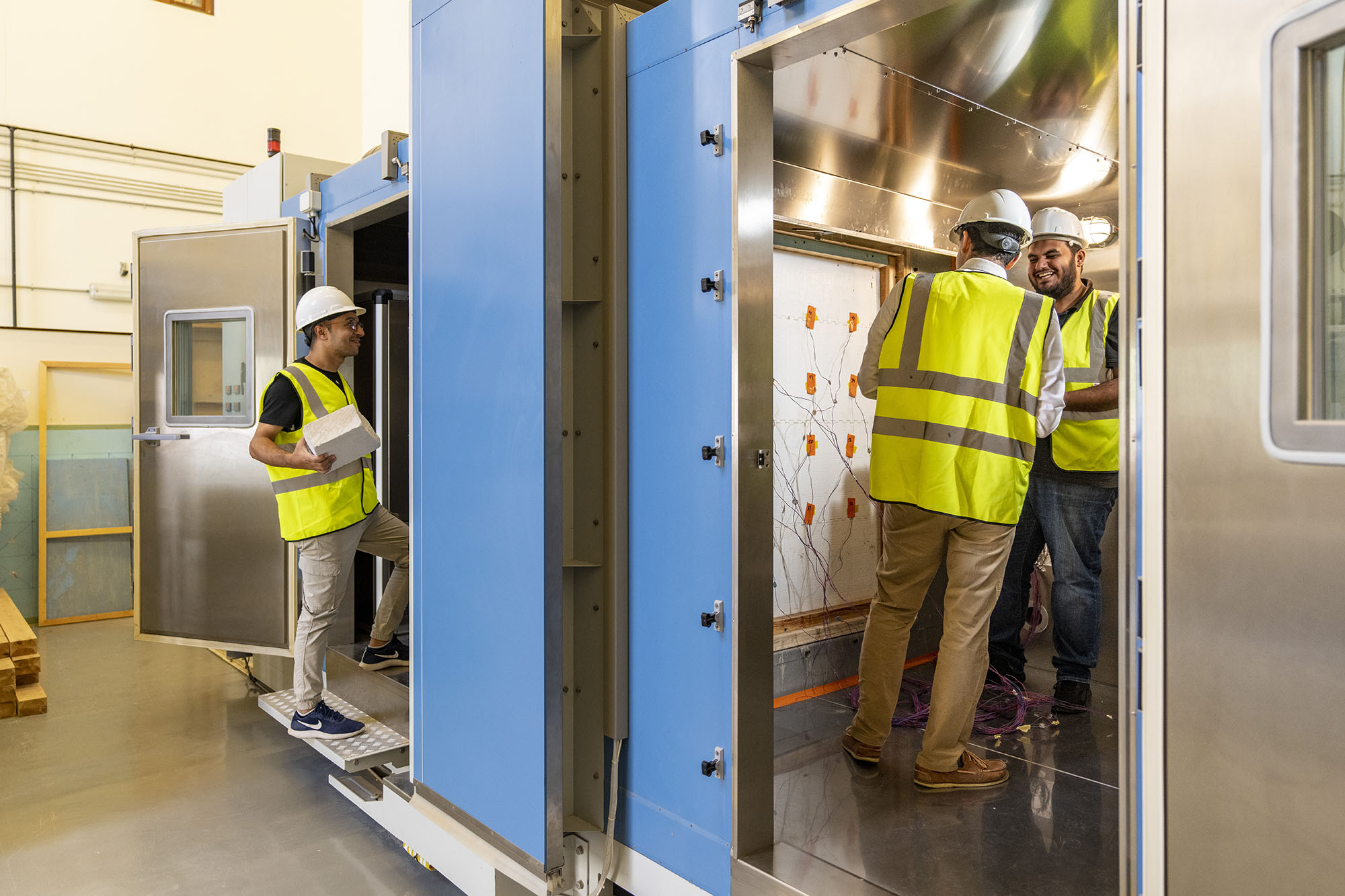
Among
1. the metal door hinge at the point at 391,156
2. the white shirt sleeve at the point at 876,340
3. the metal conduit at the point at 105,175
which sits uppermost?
the metal conduit at the point at 105,175

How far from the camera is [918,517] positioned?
2.72m

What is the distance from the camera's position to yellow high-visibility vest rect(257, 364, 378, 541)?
3.28 metres

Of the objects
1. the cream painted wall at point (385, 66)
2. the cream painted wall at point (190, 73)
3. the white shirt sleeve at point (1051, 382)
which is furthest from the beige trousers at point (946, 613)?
the cream painted wall at point (190, 73)

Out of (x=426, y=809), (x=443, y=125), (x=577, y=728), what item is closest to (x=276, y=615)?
(x=426, y=809)

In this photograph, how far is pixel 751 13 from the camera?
6.45ft

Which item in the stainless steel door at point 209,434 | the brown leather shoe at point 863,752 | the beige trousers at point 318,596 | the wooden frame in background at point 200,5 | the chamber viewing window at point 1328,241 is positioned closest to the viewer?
the chamber viewing window at point 1328,241

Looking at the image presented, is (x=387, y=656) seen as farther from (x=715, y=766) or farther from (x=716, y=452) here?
(x=716, y=452)

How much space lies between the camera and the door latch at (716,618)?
6.92 ft

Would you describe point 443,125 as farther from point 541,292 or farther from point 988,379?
point 988,379

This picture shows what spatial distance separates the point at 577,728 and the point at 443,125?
69.9 inches

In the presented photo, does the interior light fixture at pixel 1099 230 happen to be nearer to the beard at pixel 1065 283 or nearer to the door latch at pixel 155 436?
the beard at pixel 1065 283

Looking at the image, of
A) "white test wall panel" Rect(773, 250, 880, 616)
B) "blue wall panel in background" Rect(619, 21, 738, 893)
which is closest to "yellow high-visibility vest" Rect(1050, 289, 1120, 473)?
"white test wall panel" Rect(773, 250, 880, 616)

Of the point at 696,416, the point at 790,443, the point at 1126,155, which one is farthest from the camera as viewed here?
the point at 790,443

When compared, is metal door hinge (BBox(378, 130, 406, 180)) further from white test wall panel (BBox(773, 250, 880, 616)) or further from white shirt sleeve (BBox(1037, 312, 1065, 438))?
white shirt sleeve (BBox(1037, 312, 1065, 438))
